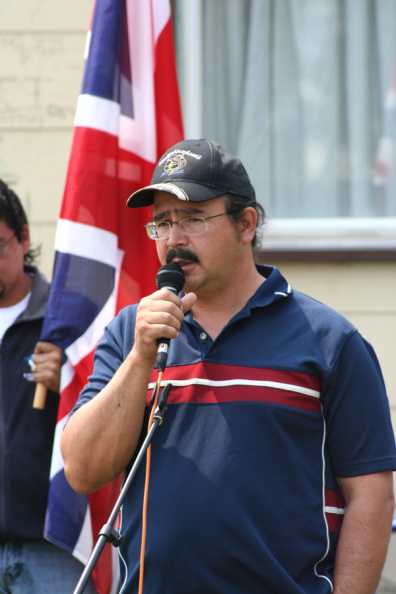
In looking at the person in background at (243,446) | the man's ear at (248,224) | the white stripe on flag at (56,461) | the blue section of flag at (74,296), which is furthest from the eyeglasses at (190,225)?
the white stripe on flag at (56,461)

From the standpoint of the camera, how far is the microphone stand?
1.63 m

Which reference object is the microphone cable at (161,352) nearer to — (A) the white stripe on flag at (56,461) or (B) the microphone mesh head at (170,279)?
(B) the microphone mesh head at (170,279)

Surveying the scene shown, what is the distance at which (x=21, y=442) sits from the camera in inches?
119

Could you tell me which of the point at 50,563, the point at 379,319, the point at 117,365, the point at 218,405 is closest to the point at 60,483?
the point at 50,563

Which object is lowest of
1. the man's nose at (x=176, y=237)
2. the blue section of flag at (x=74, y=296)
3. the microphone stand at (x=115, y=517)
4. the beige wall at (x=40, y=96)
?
the microphone stand at (x=115, y=517)

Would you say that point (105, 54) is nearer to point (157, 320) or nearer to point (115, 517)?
point (157, 320)

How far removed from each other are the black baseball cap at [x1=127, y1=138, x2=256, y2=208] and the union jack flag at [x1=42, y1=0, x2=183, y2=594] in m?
0.89

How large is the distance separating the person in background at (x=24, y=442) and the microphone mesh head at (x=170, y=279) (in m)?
1.15

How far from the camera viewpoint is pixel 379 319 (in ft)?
13.6

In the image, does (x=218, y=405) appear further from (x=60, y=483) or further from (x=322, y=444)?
(x=60, y=483)

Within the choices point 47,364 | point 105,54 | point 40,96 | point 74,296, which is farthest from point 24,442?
point 40,96

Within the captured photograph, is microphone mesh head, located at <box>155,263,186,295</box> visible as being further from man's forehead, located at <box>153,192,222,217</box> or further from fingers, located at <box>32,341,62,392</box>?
fingers, located at <box>32,341,62,392</box>

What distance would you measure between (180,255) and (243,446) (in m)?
0.57

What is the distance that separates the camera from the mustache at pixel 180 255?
2188mm
